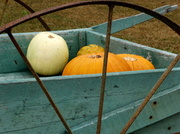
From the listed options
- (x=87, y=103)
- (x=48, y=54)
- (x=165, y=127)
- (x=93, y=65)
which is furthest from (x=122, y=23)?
(x=87, y=103)

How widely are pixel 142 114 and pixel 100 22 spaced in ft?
20.4

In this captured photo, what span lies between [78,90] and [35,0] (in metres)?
8.82

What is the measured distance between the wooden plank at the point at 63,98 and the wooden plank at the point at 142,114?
32 mm

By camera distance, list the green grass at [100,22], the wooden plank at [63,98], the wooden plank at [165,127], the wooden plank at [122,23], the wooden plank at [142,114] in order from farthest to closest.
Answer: the green grass at [100,22], the wooden plank at [122,23], the wooden plank at [165,127], the wooden plank at [142,114], the wooden plank at [63,98]

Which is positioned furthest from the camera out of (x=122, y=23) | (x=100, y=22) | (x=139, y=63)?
(x=100, y=22)

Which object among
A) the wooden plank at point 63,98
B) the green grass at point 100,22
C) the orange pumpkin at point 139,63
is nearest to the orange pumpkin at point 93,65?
the orange pumpkin at point 139,63

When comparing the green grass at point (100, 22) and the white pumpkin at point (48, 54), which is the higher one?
the white pumpkin at point (48, 54)

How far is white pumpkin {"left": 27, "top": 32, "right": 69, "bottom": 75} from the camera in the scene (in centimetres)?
233

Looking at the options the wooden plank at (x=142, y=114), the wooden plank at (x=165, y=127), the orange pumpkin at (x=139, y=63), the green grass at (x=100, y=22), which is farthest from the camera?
the green grass at (x=100, y=22)

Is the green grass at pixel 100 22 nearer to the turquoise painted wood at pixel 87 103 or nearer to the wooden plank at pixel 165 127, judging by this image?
the wooden plank at pixel 165 127

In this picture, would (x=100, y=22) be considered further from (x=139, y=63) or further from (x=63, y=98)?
(x=63, y=98)

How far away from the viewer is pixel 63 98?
62.1 inches

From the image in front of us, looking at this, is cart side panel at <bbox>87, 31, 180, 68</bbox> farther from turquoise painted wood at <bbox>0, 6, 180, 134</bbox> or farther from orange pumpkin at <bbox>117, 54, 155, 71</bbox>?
turquoise painted wood at <bbox>0, 6, 180, 134</bbox>

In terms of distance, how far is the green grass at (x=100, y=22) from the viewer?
244 inches
